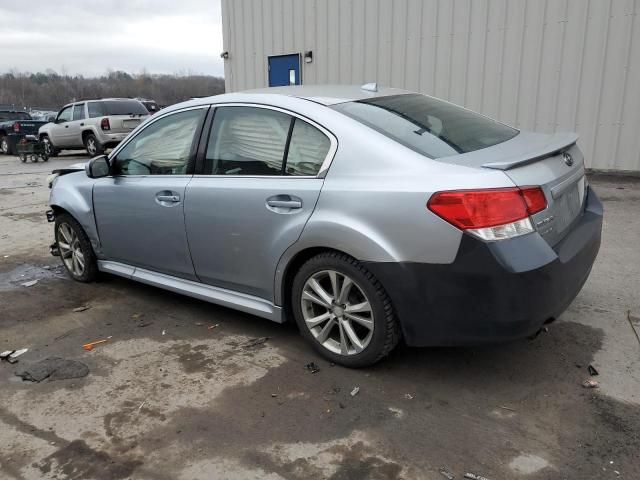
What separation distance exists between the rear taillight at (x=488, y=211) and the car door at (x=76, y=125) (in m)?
16.6

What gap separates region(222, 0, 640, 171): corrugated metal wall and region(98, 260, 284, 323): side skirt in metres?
7.46

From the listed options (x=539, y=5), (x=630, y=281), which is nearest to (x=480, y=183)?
(x=630, y=281)

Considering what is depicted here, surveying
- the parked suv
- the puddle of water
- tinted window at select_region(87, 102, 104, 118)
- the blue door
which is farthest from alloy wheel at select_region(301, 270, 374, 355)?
tinted window at select_region(87, 102, 104, 118)

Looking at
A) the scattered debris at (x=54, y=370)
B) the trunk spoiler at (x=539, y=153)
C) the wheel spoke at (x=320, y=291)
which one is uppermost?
the trunk spoiler at (x=539, y=153)

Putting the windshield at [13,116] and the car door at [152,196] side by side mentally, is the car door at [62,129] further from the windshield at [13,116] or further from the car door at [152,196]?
the car door at [152,196]

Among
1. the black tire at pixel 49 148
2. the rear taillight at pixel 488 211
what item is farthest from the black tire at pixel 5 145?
the rear taillight at pixel 488 211

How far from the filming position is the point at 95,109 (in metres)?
16.7

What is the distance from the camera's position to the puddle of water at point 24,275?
5091 millimetres

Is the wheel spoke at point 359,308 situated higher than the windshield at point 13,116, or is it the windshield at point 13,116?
the windshield at point 13,116

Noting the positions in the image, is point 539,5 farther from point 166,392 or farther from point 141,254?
point 166,392

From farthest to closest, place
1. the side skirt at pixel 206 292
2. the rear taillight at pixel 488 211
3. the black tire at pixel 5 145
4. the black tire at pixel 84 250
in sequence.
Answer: the black tire at pixel 5 145 → the black tire at pixel 84 250 → the side skirt at pixel 206 292 → the rear taillight at pixel 488 211

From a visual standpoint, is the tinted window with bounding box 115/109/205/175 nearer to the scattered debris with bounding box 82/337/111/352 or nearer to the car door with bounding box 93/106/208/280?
the car door with bounding box 93/106/208/280

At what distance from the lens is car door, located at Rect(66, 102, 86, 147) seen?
1700cm

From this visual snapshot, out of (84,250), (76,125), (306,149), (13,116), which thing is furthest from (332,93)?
(13,116)
